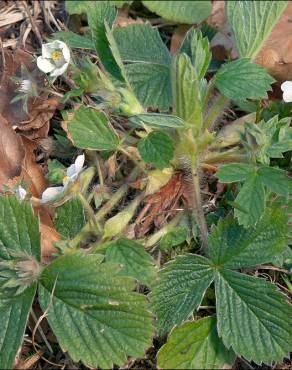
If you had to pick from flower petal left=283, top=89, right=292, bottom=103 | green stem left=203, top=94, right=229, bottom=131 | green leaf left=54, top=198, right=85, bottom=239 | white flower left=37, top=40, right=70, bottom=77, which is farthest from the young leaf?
flower petal left=283, top=89, right=292, bottom=103

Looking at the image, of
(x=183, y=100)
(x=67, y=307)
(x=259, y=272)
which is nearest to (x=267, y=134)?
(x=183, y=100)

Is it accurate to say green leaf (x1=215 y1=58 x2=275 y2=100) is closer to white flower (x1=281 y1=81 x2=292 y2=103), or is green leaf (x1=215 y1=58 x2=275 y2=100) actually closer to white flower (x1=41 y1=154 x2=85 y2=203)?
white flower (x1=281 y1=81 x2=292 y2=103)

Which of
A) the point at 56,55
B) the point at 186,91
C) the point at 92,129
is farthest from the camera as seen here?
the point at 56,55

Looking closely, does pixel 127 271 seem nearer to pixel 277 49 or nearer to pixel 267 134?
pixel 267 134

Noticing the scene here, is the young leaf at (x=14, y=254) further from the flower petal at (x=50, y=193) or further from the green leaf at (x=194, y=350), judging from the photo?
Result: the green leaf at (x=194, y=350)

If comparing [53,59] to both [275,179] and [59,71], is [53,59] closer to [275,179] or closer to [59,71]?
[59,71]

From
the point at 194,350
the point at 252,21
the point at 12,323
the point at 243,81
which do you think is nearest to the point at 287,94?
the point at 243,81

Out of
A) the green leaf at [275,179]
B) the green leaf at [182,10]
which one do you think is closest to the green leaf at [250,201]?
the green leaf at [275,179]

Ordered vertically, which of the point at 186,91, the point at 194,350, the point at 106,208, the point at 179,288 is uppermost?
the point at 186,91
